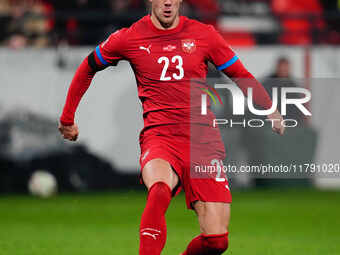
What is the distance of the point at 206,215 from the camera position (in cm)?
562

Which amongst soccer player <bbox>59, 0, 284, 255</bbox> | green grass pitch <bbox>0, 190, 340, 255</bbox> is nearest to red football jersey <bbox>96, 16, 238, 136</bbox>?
soccer player <bbox>59, 0, 284, 255</bbox>

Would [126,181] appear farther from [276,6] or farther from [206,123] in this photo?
[206,123]

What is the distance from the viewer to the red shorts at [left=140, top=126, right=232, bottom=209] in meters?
5.54

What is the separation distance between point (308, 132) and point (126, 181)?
2.82m

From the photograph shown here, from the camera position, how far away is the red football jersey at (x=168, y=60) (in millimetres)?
5695

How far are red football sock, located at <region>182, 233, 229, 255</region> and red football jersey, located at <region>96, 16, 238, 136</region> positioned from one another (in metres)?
0.82

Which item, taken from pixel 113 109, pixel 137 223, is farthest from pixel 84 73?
pixel 113 109

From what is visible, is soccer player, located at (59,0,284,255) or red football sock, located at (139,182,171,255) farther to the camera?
soccer player, located at (59,0,284,255)

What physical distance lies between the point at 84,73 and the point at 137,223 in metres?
3.72

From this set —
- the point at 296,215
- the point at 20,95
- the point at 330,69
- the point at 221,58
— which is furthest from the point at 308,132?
the point at 221,58

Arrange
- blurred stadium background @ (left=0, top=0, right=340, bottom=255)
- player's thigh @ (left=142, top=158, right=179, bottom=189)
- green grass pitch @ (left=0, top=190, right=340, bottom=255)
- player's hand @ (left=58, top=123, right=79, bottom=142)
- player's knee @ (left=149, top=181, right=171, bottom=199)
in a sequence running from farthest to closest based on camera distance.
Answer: blurred stadium background @ (left=0, top=0, right=340, bottom=255) → green grass pitch @ (left=0, top=190, right=340, bottom=255) → player's hand @ (left=58, top=123, right=79, bottom=142) → player's thigh @ (left=142, top=158, right=179, bottom=189) → player's knee @ (left=149, top=181, right=171, bottom=199)

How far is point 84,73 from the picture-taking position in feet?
19.7

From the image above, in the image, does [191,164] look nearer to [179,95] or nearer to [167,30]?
[179,95]

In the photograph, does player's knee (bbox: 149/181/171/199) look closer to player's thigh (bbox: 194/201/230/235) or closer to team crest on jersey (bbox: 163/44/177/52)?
player's thigh (bbox: 194/201/230/235)
